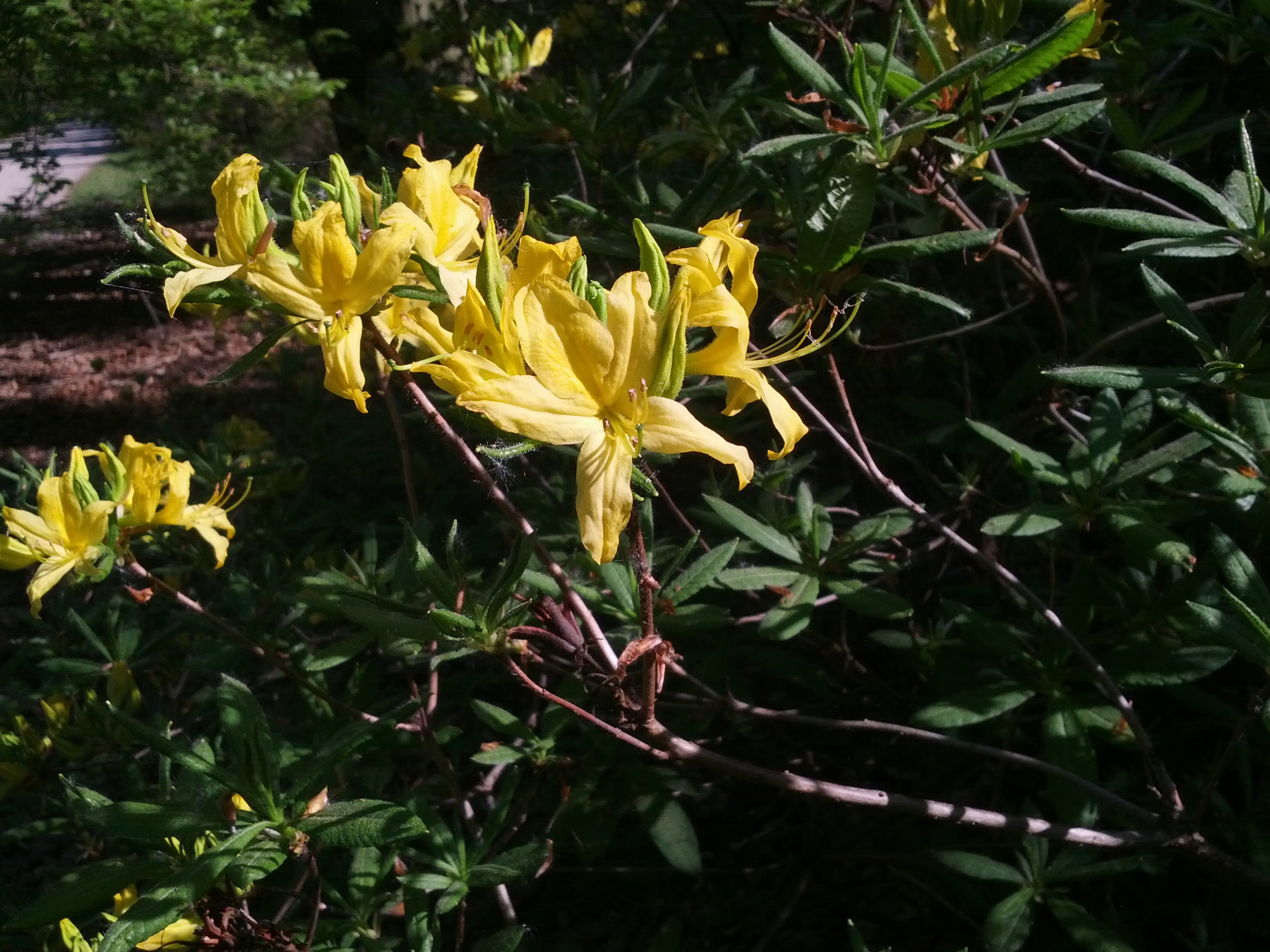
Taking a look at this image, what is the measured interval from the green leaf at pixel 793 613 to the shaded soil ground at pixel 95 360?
11.8 ft

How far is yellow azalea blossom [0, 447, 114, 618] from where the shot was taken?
5.17ft

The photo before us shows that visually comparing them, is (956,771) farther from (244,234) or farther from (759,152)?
(244,234)

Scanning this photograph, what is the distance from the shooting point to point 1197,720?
208 cm

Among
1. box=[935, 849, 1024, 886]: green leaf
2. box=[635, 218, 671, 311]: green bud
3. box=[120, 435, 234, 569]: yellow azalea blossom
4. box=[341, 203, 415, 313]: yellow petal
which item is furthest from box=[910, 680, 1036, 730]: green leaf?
box=[120, 435, 234, 569]: yellow azalea blossom

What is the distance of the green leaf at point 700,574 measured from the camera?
5.48ft

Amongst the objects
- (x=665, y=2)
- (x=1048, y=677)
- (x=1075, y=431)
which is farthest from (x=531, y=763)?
(x=665, y=2)

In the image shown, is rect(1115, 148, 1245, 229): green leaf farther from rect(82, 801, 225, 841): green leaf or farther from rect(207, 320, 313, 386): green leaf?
rect(82, 801, 225, 841): green leaf

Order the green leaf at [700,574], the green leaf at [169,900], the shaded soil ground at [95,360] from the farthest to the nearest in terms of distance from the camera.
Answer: the shaded soil ground at [95,360] < the green leaf at [700,574] < the green leaf at [169,900]

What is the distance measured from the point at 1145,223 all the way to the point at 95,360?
7741 mm

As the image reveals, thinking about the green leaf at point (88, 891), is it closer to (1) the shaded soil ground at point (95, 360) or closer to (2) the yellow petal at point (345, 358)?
(2) the yellow petal at point (345, 358)

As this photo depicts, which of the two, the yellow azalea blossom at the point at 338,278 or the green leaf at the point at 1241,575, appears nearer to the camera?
the yellow azalea blossom at the point at 338,278

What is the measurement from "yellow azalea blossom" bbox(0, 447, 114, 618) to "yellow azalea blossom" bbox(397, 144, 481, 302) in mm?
779

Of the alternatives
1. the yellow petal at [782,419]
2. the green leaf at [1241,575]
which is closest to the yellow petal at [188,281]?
the yellow petal at [782,419]

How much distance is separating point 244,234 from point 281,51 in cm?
638
